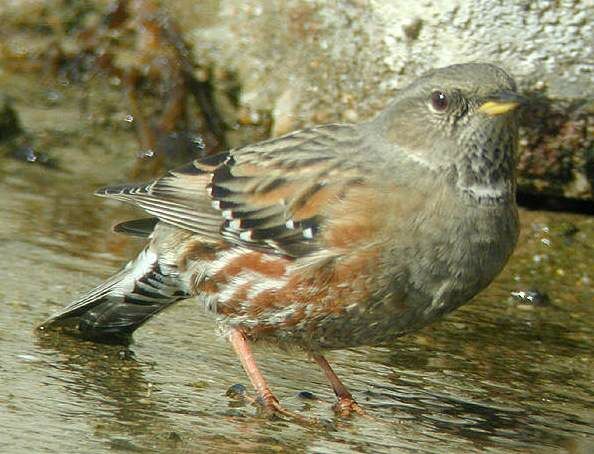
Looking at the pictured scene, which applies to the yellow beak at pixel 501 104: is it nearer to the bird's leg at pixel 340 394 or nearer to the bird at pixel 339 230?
the bird at pixel 339 230

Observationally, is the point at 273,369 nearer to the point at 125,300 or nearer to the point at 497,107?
the point at 125,300

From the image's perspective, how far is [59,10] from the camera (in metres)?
9.55

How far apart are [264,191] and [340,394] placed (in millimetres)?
959

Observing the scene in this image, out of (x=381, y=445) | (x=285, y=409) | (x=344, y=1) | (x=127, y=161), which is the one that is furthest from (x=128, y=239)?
(x=381, y=445)

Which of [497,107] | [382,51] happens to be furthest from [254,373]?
[382,51]

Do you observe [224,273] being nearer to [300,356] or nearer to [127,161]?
[300,356]

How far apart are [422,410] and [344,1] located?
12.4ft

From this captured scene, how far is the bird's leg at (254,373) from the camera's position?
5.13 m

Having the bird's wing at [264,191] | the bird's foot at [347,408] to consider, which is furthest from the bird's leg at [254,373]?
the bird's wing at [264,191]

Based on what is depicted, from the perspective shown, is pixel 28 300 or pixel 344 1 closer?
pixel 28 300

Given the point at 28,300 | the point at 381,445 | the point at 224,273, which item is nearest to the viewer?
the point at 381,445

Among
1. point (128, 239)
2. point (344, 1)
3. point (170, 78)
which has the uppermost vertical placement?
point (344, 1)

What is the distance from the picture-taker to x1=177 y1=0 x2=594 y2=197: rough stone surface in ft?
25.1

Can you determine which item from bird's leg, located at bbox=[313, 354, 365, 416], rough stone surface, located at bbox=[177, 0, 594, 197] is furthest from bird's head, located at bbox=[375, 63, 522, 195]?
rough stone surface, located at bbox=[177, 0, 594, 197]
